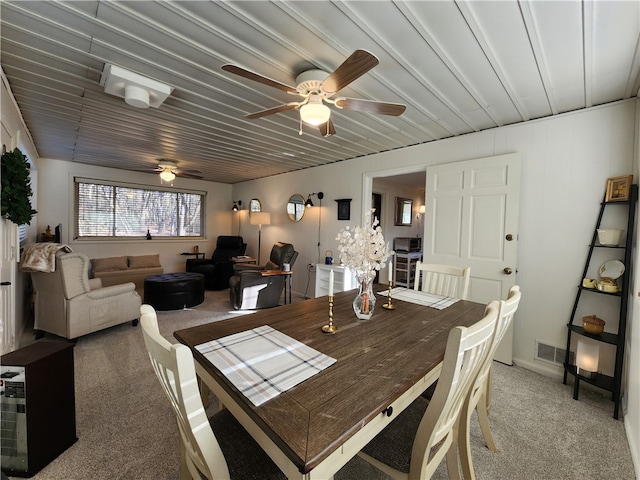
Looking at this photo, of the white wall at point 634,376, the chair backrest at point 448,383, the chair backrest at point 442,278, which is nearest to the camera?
the chair backrest at point 448,383

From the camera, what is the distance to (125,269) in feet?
16.3

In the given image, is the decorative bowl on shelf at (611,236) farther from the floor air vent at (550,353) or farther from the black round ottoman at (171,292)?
the black round ottoman at (171,292)

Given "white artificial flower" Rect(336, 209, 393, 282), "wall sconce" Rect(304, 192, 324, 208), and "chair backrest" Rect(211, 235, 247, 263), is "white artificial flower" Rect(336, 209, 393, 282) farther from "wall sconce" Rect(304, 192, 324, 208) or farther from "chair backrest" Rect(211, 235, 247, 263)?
"chair backrest" Rect(211, 235, 247, 263)

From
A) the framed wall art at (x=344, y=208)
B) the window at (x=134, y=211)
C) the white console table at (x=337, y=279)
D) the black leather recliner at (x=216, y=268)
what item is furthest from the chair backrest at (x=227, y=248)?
the framed wall art at (x=344, y=208)

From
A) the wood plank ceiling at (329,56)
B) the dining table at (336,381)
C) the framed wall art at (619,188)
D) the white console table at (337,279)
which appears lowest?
the white console table at (337,279)

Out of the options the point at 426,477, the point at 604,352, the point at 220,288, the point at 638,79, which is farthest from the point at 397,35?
the point at 220,288

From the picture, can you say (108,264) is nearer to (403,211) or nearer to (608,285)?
(403,211)

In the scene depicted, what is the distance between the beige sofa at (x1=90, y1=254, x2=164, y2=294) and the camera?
4618mm

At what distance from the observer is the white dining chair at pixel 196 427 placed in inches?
27.4

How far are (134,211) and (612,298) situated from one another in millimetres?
7205

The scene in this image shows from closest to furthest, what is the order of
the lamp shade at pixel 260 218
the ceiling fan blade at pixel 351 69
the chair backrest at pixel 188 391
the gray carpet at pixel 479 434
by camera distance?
the chair backrest at pixel 188 391, the ceiling fan blade at pixel 351 69, the gray carpet at pixel 479 434, the lamp shade at pixel 260 218

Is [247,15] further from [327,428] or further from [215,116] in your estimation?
[327,428]

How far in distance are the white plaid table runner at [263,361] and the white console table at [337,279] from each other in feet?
8.37

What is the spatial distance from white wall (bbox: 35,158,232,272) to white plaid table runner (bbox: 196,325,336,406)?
5.28 metres
